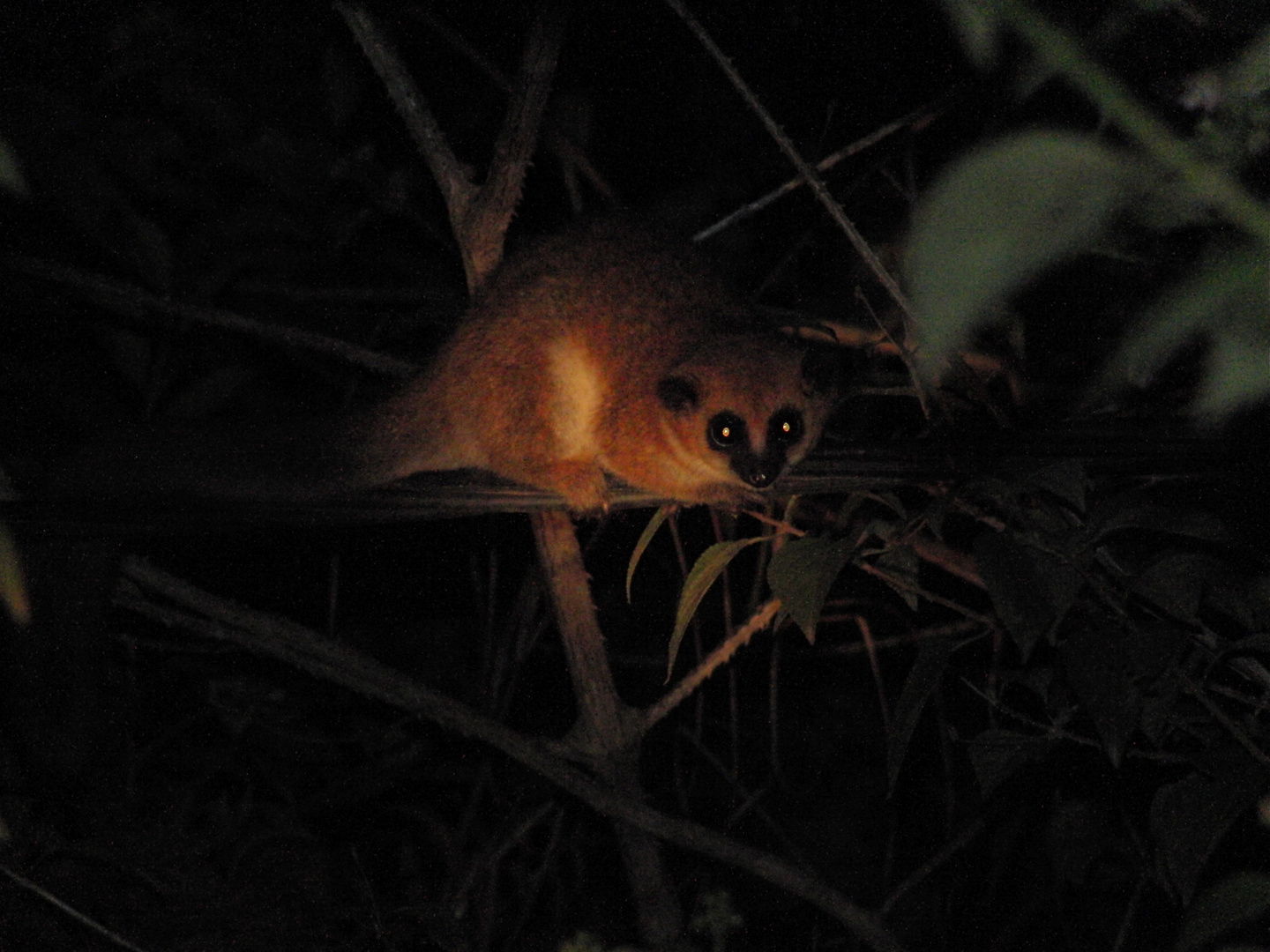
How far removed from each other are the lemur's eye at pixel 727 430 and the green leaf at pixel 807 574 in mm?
1715

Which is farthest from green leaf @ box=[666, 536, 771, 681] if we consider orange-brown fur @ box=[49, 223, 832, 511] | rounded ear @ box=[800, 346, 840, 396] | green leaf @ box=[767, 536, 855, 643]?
rounded ear @ box=[800, 346, 840, 396]

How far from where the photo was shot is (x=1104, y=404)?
3410mm

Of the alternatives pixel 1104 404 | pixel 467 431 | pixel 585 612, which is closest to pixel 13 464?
pixel 467 431

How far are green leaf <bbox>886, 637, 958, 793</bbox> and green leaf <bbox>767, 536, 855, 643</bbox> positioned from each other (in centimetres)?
27

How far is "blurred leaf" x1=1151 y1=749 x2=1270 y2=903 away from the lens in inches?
83.4

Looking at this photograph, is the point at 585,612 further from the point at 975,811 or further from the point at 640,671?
the point at 640,671

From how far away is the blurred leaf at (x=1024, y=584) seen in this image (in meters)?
2.13

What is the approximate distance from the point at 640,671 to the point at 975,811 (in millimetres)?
1979

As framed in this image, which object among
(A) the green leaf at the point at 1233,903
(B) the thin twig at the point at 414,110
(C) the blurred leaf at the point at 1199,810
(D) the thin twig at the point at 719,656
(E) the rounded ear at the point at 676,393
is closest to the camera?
(A) the green leaf at the point at 1233,903

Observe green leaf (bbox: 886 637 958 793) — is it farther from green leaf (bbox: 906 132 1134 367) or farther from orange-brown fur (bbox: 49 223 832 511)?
green leaf (bbox: 906 132 1134 367)

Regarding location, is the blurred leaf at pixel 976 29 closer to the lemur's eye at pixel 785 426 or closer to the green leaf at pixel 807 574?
the green leaf at pixel 807 574

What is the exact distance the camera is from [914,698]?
2363 millimetres

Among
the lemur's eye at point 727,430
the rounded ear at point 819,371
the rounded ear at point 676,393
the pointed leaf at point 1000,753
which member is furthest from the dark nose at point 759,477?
the pointed leaf at point 1000,753

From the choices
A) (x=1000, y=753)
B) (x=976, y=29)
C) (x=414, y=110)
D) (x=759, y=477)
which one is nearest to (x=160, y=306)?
(x=414, y=110)
